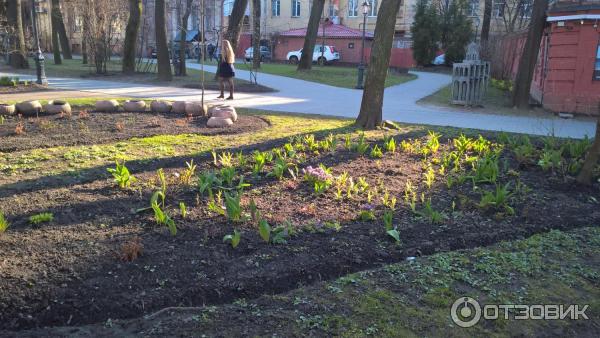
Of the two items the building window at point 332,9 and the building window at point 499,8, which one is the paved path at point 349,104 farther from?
the building window at point 332,9

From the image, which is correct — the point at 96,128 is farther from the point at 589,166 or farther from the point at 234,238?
the point at 589,166

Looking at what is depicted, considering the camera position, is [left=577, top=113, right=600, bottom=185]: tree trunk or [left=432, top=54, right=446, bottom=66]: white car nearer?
[left=577, top=113, right=600, bottom=185]: tree trunk

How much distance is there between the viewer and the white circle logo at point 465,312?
336 centimetres

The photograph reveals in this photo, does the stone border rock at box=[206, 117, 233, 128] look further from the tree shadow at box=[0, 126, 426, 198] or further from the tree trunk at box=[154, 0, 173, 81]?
the tree trunk at box=[154, 0, 173, 81]

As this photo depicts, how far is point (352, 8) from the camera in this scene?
55156mm

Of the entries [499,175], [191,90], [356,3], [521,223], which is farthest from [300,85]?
[356,3]

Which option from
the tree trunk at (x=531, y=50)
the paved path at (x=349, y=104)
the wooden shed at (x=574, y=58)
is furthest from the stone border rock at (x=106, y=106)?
the wooden shed at (x=574, y=58)

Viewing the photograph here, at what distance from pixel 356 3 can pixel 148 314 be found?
182ft

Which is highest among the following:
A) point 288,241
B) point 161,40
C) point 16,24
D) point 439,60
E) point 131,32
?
point 16,24

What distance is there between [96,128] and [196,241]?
18.4 ft

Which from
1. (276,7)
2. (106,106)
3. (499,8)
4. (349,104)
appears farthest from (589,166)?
(276,7)

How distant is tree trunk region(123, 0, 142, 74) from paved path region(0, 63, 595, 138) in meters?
2.73

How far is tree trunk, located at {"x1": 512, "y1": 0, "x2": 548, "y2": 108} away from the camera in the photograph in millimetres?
15070

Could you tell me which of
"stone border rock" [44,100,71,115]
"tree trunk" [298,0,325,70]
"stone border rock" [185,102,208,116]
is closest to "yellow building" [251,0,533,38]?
"tree trunk" [298,0,325,70]
